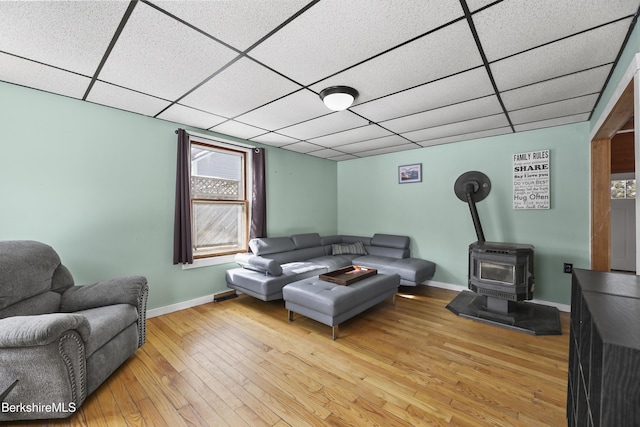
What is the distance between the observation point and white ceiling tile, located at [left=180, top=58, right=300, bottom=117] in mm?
2080

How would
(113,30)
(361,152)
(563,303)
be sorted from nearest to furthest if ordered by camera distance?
1. (113,30)
2. (563,303)
3. (361,152)

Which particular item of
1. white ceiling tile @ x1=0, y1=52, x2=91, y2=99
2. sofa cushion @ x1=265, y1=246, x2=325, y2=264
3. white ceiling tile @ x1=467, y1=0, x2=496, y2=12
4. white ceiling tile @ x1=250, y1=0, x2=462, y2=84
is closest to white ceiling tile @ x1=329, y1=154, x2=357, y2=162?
sofa cushion @ x1=265, y1=246, x2=325, y2=264

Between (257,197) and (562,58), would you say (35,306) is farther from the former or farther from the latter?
(562,58)

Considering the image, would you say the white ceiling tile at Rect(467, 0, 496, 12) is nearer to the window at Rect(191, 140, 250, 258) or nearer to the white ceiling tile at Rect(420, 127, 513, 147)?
the white ceiling tile at Rect(420, 127, 513, 147)

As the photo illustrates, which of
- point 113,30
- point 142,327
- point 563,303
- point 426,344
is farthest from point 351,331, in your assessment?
point 113,30

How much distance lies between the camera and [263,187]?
4199 millimetres

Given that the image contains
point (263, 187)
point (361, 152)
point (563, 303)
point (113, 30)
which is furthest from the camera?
point (361, 152)

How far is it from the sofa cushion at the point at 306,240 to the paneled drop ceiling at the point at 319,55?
2.16m

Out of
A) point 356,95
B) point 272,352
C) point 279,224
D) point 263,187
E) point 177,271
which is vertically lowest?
point 272,352

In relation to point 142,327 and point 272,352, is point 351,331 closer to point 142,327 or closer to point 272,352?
point 272,352

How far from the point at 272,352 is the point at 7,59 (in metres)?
3.11

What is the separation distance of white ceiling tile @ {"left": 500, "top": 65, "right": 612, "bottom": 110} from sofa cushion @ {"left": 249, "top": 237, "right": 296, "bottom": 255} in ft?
11.1

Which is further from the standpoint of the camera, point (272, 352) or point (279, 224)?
point (279, 224)

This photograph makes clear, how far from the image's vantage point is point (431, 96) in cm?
254
